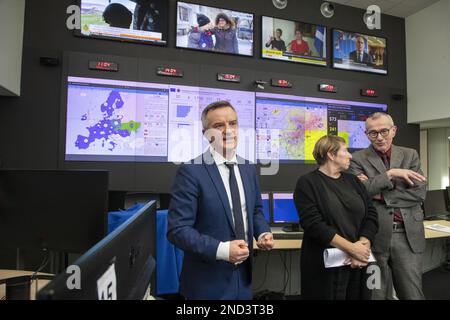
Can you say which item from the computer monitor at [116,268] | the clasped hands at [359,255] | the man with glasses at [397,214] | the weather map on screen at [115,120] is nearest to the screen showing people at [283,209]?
the man with glasses at [397,214]

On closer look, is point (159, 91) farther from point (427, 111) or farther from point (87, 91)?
point (427, 111)

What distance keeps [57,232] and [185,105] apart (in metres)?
2.07

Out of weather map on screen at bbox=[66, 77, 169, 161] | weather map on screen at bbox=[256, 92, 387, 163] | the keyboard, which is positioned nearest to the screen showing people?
the keyboard

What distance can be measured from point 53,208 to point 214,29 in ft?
8.91

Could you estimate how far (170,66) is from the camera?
2945 millimetres

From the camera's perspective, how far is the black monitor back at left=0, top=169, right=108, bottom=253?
1112 mm

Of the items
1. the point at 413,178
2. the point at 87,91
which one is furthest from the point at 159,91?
the point at 413,178

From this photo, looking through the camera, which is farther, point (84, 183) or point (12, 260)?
point (12, 260)

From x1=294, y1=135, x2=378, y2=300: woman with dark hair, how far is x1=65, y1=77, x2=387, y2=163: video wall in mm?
1628

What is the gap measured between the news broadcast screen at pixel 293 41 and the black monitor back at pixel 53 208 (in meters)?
2.80

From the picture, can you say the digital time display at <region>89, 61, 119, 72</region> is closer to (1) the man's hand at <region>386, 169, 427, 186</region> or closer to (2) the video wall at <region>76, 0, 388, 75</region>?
(2) the video wall at <region>76, 0, 388, 75</region>

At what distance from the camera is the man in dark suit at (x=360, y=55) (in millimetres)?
3687

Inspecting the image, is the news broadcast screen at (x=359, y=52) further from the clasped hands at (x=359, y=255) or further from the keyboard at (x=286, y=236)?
the clasped hands at (x=359, y=255)

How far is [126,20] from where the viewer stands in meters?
2.83
